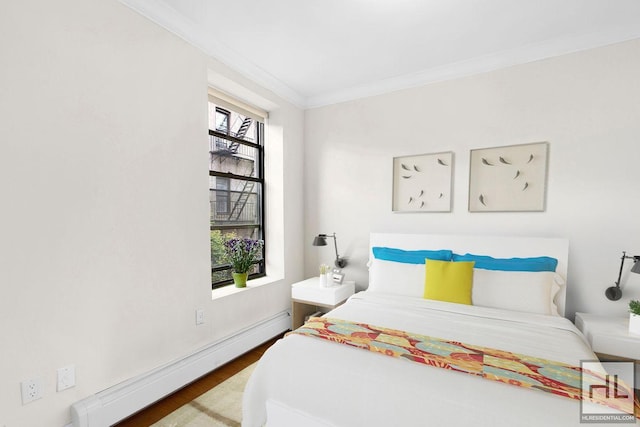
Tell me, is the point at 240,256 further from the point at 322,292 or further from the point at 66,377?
the point at 66,377

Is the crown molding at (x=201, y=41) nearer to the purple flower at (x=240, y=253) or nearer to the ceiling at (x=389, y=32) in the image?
the ceiling at (x=389, y=32)

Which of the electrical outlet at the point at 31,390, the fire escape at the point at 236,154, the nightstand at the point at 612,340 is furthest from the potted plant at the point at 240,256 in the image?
the nightstand at the point at 612,340

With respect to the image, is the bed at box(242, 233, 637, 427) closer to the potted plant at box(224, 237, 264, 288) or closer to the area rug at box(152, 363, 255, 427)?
the area rug at box(152, 363, 255, 427)

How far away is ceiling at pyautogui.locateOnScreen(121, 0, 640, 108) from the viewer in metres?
1.95

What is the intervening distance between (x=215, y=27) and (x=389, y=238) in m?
2.39

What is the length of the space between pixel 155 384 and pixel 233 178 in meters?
Answer: 1.82

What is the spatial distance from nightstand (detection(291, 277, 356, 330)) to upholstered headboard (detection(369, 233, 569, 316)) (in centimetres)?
61

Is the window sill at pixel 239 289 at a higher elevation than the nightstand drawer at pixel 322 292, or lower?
higher

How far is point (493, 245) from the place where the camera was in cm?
251

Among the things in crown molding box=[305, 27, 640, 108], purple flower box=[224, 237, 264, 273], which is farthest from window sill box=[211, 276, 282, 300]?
crown molding box=[305, 27, 640, 108]

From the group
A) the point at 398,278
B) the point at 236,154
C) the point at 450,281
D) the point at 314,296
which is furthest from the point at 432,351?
the point at 236,154

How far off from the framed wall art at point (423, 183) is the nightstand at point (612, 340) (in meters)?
1.32

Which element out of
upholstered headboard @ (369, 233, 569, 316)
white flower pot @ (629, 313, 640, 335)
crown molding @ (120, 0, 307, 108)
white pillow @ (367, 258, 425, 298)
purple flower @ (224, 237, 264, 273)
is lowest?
white flower pot @ (629, 313, 640, 335)

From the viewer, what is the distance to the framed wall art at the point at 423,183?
2785 mm
